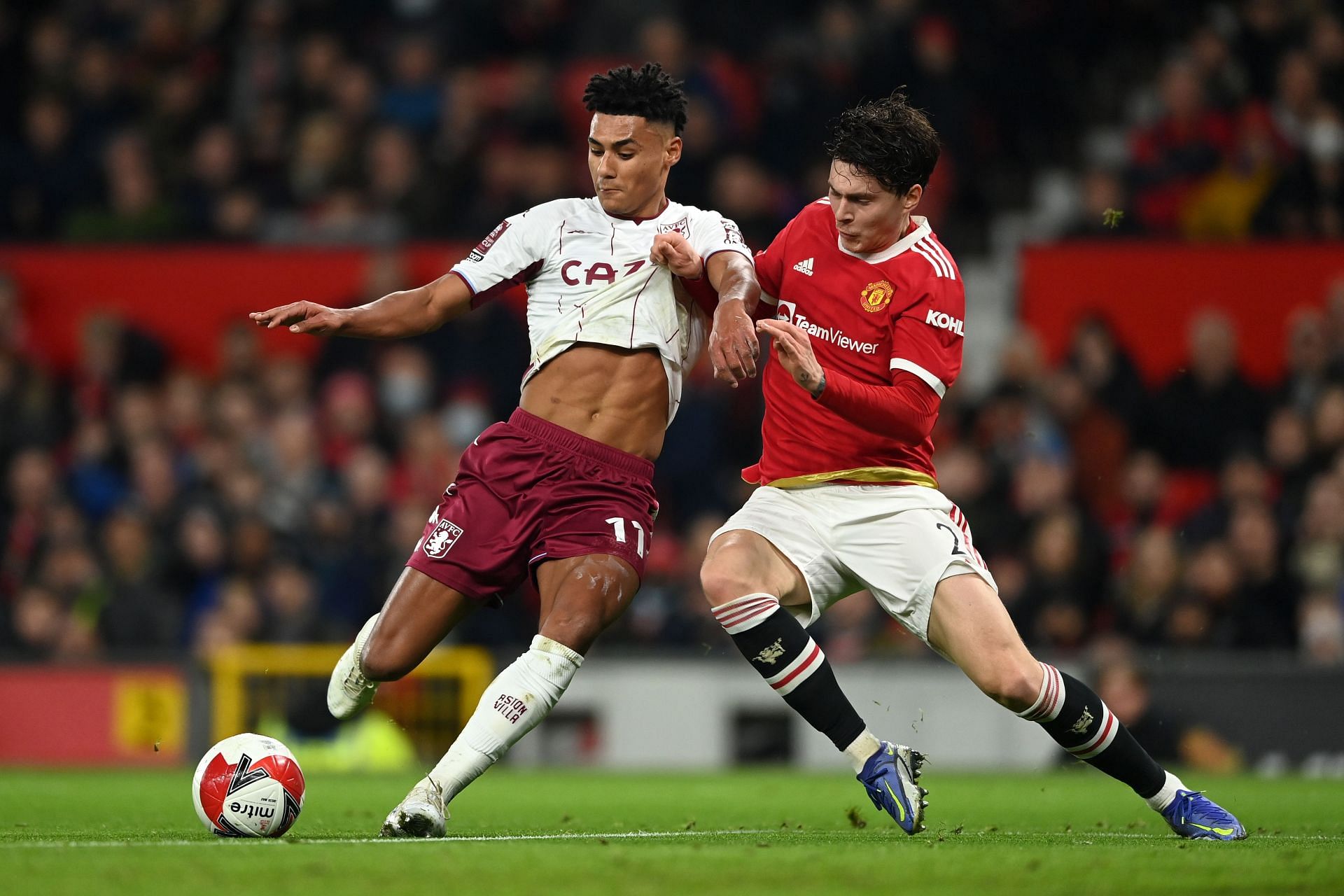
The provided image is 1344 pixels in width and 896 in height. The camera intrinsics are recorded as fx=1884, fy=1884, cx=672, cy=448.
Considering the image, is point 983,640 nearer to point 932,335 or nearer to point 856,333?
point 932,335

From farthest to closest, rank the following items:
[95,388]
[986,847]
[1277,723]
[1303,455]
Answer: [95,388] < [1303,455] < [1277,723] < [986,847]

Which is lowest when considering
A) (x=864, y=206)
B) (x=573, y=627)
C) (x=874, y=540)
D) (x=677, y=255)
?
(x=573, y=627)

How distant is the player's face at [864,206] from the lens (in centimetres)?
648

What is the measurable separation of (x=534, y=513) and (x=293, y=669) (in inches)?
263

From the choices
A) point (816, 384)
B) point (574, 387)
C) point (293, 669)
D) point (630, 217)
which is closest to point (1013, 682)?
point (816, 384)

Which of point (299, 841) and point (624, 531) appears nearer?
point (299, 841)

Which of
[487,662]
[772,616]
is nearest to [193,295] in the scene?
[487,662]

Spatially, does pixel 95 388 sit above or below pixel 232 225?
below

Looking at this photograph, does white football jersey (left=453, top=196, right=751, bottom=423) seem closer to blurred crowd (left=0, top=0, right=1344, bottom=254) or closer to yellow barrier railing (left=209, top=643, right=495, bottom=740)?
yellow barrier railing (left=209, top=643, right=495, bottom=740)

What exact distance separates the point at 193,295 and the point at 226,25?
303 centimetres

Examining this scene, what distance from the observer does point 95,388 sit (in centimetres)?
1505

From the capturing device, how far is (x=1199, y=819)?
6.45 metres

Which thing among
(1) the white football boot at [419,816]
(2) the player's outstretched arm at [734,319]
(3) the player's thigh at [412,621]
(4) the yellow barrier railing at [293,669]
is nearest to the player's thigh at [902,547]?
(2) the player's outstretched arm at [734,319]

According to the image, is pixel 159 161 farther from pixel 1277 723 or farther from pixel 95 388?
pixel 1277 723
